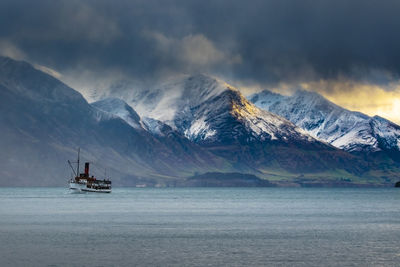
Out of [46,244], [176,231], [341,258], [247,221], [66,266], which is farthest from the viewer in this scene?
[247,221]

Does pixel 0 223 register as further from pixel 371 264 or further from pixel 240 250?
pixel 371 264

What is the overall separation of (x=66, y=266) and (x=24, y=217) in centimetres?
8783

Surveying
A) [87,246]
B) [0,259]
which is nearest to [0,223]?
[87,246]

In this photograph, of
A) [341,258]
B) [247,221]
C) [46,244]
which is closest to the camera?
[341,258]

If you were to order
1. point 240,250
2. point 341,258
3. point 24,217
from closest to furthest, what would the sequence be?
point 341,258 → point 240,250 → point 24,217

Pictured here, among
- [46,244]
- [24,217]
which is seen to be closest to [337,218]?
[24,217]

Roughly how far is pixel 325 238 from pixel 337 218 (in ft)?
181

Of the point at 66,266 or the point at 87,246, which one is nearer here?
the point at 66,266

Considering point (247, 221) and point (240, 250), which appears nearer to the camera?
point (240, 250)

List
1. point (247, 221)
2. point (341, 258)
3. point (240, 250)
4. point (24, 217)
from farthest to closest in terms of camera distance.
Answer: point (24, 217), point (247, 221), point (240, 250), point (341, 258)

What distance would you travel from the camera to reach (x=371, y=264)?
85.8 m

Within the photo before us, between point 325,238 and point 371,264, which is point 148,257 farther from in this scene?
point 325,238

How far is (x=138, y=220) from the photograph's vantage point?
159125 mm

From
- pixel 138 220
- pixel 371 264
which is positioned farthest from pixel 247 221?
pixel 371 264
